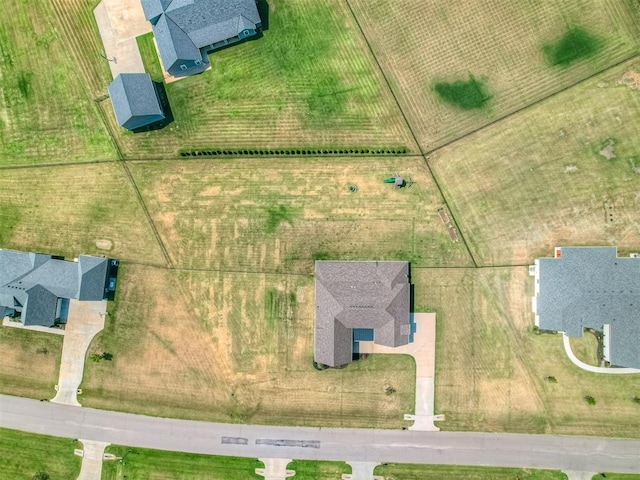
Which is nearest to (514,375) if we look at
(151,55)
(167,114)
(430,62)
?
(430,62)

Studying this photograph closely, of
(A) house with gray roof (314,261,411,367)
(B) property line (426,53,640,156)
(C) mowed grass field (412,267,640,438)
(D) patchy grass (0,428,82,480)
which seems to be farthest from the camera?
(D) patchy grass (0,428,82,480)

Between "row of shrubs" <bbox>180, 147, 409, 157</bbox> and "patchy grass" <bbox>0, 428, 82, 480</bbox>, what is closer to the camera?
"row of shrubs" <bbox>180, 147, 409, 157</bbox>

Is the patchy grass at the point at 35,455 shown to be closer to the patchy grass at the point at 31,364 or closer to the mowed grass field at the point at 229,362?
the patchy grass at the point at 31,364

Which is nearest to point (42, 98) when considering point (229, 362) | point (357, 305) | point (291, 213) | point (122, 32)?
point (122, 32)

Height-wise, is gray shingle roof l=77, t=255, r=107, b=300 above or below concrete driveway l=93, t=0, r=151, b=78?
below

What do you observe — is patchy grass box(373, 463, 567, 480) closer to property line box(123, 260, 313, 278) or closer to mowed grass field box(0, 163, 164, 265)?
property line box(123, 260, 313, 278)

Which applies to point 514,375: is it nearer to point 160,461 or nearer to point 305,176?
point 305,176

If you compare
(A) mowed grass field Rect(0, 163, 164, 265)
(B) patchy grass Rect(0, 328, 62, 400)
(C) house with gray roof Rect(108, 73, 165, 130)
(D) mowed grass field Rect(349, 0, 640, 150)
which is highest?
(D) mowed grass field Rect(349, 0, 640, 150)

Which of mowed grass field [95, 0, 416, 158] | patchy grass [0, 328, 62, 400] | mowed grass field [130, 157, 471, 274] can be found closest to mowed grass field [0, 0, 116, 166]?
mowed grass field [95, 0, 416, 158]
